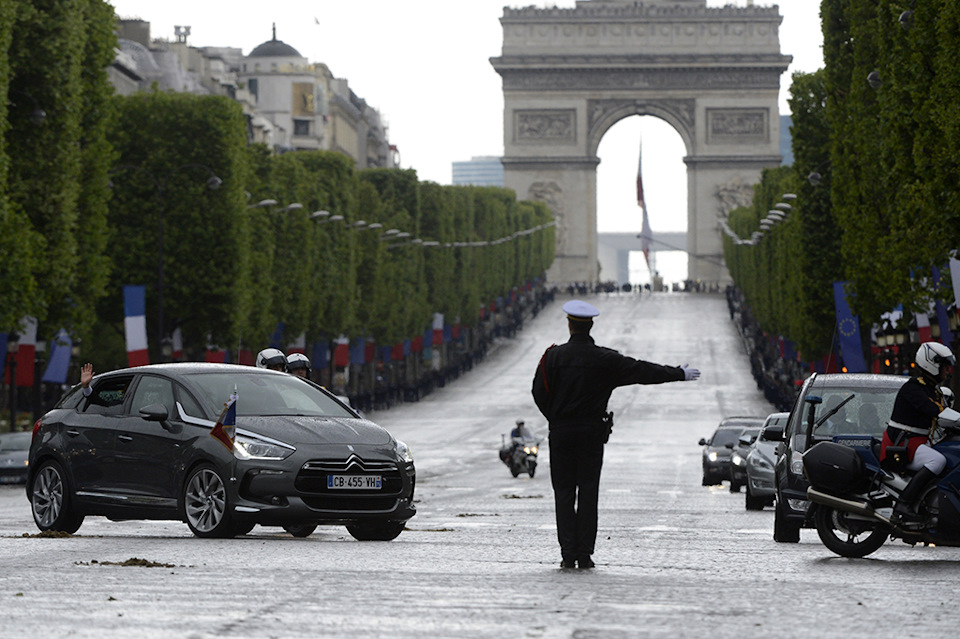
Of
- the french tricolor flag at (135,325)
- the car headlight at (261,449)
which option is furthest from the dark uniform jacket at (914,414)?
the french tricolor flag at (135,325)

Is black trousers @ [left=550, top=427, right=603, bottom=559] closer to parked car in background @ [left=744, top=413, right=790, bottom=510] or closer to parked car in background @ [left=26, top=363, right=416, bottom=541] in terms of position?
parked car in background @ [left=26, top=363, right=416, bottom=541]

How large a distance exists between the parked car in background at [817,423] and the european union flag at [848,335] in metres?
24.5

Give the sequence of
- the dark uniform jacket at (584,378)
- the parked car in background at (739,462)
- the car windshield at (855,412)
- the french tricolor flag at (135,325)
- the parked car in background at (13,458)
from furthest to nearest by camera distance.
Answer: the french tricolor flag at (135,325)
the parked car in background at (13,458)
the parked car in background at (739,462)
the car windshield at (855,412)
the dark uniform jacket at (584,378)

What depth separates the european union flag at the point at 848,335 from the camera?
42750 millimetres

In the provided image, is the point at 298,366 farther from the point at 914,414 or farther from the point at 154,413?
the point at 914,414

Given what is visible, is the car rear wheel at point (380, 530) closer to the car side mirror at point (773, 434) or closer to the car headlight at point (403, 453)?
the car headlight at point (403, 453)

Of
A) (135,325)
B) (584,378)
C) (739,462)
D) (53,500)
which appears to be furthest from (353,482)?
(135,325)

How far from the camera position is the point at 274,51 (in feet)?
459

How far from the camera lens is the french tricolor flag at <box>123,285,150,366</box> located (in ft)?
146

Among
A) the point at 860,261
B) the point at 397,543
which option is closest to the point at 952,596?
the point at 397,543

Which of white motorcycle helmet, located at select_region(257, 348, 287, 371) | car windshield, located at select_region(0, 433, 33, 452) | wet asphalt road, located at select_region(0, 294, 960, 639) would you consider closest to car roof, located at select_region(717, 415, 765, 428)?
car windshield, located at select_region(0, 433, 33, 452)

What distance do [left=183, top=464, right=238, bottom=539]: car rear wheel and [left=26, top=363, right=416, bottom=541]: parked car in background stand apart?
1cm

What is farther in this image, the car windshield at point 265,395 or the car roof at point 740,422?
the car roof at point 740,422

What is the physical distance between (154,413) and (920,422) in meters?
5.88
